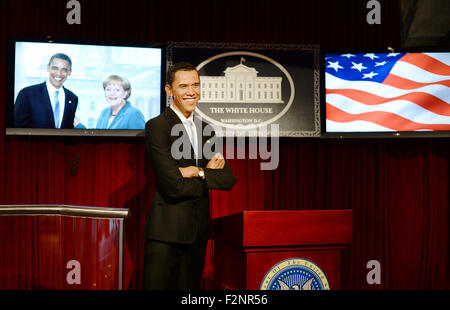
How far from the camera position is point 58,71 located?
4.11 m

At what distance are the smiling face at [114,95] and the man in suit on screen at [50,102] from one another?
0.29 meters

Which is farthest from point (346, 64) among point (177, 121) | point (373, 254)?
point (177, 121)

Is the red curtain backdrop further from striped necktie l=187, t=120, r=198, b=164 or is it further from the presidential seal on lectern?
the presidential seal on lectern

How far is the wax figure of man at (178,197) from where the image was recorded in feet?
9.01

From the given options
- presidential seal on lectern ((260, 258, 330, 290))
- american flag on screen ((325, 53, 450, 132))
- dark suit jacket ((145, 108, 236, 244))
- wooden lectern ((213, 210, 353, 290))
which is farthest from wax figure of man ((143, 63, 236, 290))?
american flag on screen ((325, 53, 450, 132))

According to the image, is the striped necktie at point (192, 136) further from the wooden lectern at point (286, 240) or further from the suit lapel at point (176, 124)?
the wooden lectern at point (286, 240)

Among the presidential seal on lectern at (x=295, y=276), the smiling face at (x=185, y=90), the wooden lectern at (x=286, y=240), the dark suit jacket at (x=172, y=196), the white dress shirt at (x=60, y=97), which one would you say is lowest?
the presidential seal on lectern at (x=295, y=276)

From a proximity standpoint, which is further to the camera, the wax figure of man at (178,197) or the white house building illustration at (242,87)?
the white house building illustration at (242,87)

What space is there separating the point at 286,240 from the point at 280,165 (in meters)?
1.82

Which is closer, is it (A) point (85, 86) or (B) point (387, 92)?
(A) point (85, 86)

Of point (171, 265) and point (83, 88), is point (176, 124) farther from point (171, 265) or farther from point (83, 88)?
point (83, 88)

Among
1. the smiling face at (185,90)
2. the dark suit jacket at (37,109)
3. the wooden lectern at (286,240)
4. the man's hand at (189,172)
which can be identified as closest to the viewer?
the wooden lectern at (286,240)

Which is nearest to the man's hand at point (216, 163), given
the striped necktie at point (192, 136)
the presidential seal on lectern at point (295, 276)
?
the striped necktie at point (192, 136)

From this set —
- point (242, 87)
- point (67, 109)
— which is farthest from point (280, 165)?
point (67, 109)
